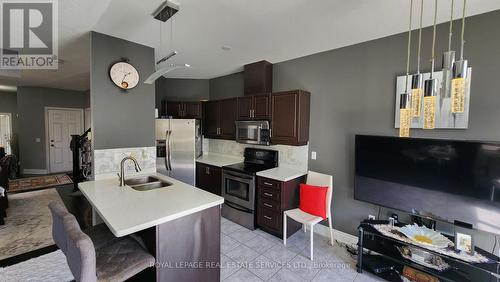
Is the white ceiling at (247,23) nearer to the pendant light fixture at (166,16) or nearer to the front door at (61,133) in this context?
the pendant light fixture at (166,16)

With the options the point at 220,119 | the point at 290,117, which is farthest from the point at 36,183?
the point at 290,117

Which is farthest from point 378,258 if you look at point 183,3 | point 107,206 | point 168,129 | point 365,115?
point 168,129

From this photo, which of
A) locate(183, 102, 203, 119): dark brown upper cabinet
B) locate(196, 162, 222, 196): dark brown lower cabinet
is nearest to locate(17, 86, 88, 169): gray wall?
locate(183, 102, 203, 119): dark brown upper cabinet

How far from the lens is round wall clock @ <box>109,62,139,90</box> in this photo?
2582mm

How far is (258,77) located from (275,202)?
6.82 feet

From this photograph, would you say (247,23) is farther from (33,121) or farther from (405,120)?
(33,121)

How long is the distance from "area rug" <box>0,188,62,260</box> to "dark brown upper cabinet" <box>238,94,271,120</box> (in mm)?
3255

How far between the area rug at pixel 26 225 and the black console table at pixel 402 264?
3.91m

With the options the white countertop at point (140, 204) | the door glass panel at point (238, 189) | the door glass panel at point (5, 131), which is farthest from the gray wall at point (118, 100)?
the door glass panel at point (5, 131)

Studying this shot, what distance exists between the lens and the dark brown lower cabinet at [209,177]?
12.3 ft

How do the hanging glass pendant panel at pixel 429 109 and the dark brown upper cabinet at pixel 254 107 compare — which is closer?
the hanging glass pendant panel at pixel 429 109

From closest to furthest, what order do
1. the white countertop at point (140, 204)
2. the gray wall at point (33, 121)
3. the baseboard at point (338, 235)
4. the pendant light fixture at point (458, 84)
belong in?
the pendant light fixture at point (458, 84) → the white countertop at point (140, 204) → the baseboard at point (338, 235) → the gray wall at point (33, 121)

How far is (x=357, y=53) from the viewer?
9.13ft

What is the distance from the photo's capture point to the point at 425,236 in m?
2.05
